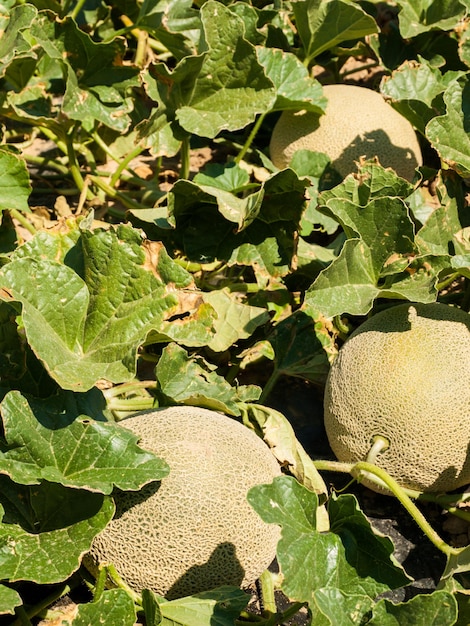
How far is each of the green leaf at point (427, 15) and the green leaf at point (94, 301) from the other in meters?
1.62

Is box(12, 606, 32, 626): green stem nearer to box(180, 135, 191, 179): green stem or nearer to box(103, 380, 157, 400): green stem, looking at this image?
box(103, 380, 157, 400): green stem

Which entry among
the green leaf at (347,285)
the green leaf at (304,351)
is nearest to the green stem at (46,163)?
the green leaf at (304,351)

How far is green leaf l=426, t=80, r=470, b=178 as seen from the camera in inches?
98.6

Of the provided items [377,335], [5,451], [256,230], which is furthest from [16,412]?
[256,230]

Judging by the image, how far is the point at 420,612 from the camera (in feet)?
5.09

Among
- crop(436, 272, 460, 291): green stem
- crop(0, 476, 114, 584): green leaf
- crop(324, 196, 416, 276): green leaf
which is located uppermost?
crop(324, 196, 416, 276): green leaf

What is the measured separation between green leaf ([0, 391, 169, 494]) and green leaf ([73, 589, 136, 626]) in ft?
0.67

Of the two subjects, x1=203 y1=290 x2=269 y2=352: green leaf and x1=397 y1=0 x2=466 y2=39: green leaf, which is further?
x1=397 y1=0 x2=466 y2=39: green leaf

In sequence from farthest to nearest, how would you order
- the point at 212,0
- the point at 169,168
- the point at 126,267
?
the point at 169,168 < the point at 212,0 < the point at 126,267

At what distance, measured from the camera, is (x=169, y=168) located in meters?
3.50

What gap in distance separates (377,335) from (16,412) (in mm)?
967

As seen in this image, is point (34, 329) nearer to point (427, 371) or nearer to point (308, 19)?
point (427, 371)

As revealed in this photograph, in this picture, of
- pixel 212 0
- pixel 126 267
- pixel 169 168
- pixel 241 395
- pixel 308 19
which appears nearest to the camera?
pixel 126 267

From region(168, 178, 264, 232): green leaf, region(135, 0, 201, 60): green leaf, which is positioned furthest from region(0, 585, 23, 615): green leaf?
region(135, 0, 201, 60): green leaf
